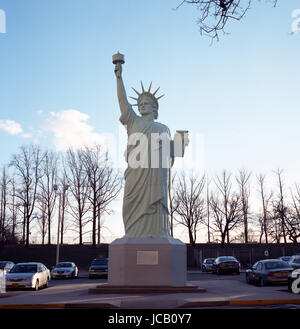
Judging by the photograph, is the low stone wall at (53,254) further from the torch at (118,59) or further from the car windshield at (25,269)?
the torch at (118,59)

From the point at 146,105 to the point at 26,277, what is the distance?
9463mm

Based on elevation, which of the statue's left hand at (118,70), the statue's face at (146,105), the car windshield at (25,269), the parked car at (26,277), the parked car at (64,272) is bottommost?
the parked car at (64,272)

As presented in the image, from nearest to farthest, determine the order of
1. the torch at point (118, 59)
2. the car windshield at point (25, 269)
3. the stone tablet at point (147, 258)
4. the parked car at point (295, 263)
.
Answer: the stone tablet at point (147, 258), the torch at point (118, 59), the car windshield at point (25, 269), the parked car at point (295, 263)

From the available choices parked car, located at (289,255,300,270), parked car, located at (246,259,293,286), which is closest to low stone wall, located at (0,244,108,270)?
parked car, located at (289,255,300,270)

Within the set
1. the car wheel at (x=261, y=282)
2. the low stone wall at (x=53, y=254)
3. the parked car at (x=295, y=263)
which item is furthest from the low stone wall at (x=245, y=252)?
the car wheel at (x=261, y=282)

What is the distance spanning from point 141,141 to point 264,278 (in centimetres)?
881

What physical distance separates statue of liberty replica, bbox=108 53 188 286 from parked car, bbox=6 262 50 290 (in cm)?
588

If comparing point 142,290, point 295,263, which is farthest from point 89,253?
point 142,290

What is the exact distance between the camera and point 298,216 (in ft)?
164

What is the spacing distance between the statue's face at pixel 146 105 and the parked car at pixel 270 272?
9143 millimetres

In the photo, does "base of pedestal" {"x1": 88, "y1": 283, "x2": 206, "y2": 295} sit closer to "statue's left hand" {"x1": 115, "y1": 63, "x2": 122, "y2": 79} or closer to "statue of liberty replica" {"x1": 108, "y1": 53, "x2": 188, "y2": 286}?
"statue of liberty replica" {"x1": 108, "y1": 53, "x2": 188, "y2": 286}

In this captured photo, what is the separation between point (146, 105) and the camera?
16.8 m

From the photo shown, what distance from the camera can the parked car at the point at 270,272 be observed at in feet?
61.2
